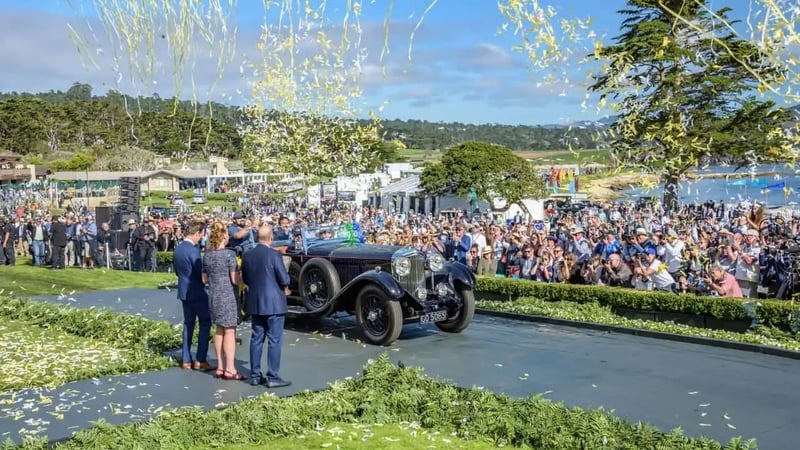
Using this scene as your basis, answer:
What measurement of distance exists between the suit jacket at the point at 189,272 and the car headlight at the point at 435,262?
3841mm

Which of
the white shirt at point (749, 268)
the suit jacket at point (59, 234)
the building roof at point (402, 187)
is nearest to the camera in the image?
the white shirt at point (749, 268)

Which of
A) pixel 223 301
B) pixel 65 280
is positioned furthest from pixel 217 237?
pixel 65 280

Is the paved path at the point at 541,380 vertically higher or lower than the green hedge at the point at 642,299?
lower

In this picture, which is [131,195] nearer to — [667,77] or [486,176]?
[667,77]

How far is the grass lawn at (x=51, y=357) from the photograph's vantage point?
28.3 feet

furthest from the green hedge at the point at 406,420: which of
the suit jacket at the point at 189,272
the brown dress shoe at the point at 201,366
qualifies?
the suit jacket at the point at 189,272

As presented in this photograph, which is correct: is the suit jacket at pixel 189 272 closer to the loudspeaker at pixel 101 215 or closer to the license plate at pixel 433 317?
the license plate at pixel 433 317

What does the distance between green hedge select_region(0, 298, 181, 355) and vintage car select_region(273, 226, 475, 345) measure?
7.55 ft

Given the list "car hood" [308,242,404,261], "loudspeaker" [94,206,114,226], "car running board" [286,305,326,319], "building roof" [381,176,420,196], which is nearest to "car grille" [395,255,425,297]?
"car hood" [308,242,404,261]

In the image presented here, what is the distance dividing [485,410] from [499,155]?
43177 mm

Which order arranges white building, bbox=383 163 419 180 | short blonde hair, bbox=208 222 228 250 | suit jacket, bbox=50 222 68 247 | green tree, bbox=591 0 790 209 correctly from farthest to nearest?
white building, bbox=383 163 419 180
suit jacket, bbox=50 222 68 247
short blonde hair, bbox=208 222 228 250
green tree, bbox=591 0 790 209

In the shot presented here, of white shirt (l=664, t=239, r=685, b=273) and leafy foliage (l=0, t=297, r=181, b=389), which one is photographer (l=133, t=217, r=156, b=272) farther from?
white shirt (l=664, t=239, r=685, b=273)

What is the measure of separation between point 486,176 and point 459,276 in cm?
3673

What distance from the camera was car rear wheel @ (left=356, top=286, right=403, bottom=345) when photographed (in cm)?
1079
